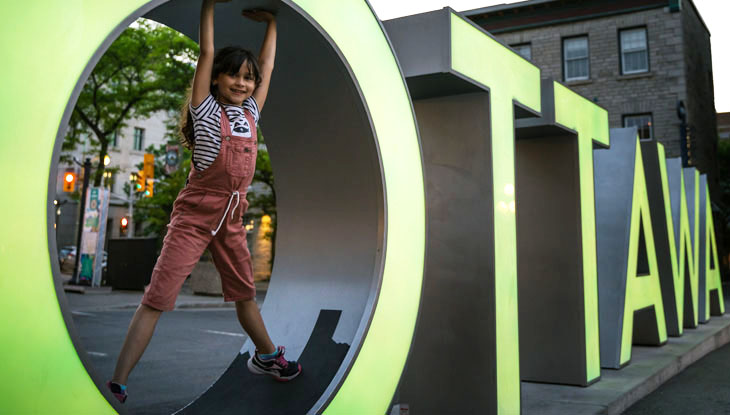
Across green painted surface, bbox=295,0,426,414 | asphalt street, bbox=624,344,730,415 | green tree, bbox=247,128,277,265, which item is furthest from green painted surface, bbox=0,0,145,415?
green tree, bbox=247,128,277,265

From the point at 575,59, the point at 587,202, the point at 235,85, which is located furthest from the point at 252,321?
the point at 575,59

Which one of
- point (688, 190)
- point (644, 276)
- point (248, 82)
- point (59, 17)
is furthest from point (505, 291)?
point (688, 190)

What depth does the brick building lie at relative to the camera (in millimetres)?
22688

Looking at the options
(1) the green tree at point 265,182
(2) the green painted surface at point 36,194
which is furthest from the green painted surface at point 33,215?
(1) the green tree at point 265,182

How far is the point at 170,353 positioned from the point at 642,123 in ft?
66.2

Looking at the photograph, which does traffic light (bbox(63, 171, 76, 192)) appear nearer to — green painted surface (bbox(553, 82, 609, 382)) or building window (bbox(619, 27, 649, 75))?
green painted surface (bbox(553, 82, 609, 382))

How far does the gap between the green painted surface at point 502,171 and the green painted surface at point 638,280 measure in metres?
2.99

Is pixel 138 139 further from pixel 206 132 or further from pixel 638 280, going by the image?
pixel 206 132

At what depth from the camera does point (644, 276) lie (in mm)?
7832

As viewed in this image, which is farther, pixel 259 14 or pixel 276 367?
pixel 276 367

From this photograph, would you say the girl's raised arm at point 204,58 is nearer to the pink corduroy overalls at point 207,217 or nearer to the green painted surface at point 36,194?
the pink corduroy overalls at point 207,217

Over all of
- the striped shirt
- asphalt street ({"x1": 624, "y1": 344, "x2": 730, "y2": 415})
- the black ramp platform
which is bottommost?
asphalt street ({"x1": 624, "y1": 344, "x2": 730, "y2": 415})

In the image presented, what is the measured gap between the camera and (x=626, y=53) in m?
23.4

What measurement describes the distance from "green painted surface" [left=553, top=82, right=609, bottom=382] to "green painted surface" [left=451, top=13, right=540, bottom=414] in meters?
1.28
